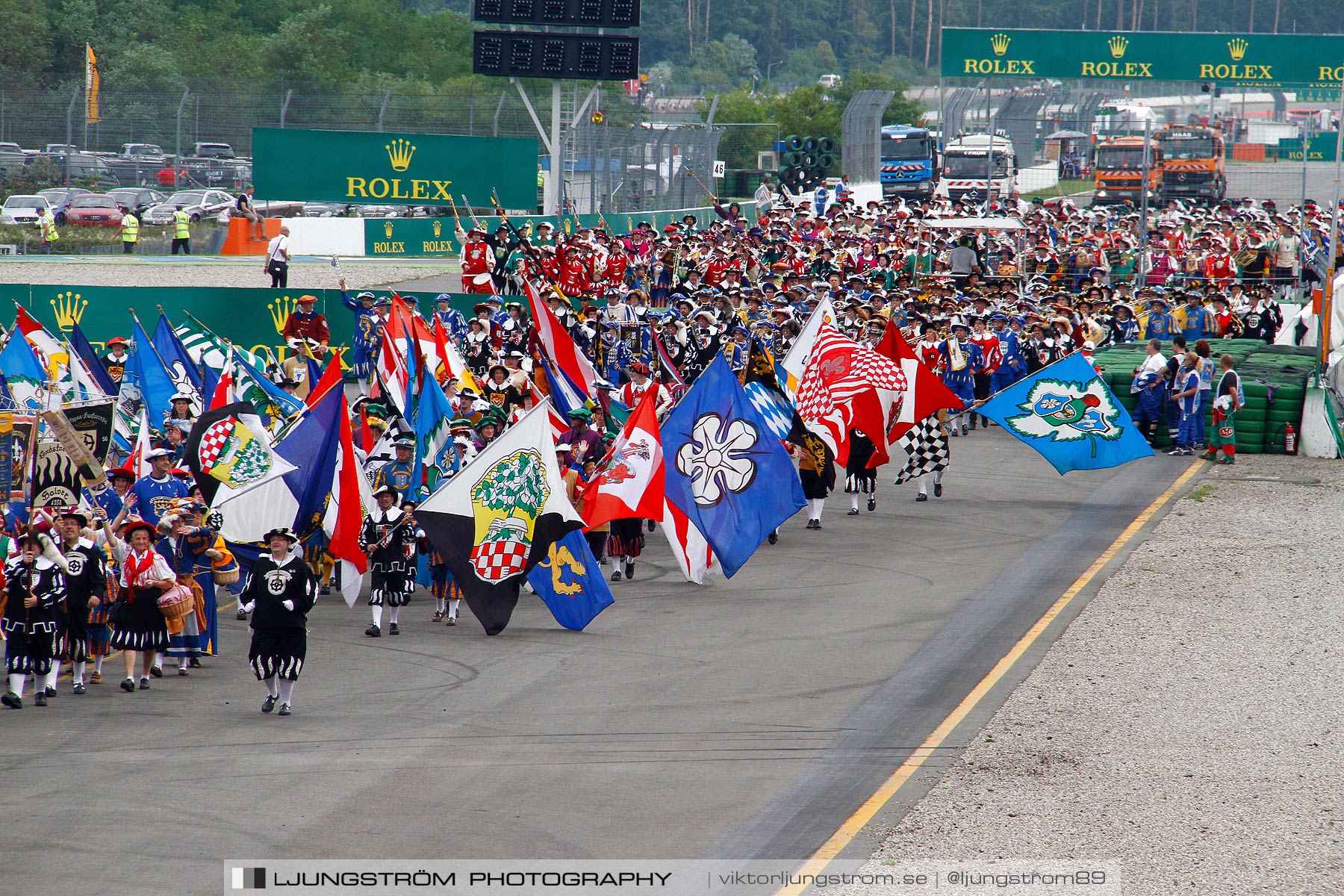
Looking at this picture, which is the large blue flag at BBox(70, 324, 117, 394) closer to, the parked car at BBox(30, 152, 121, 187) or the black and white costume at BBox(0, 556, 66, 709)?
the black and white costume at BBox(0, 556, 66, 709)

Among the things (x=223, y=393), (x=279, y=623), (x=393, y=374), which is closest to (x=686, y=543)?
(x=393, y=374)

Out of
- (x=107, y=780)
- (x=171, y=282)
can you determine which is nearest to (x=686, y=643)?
(x=107, y=780)

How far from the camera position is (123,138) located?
142 feet

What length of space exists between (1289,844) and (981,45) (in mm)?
49632

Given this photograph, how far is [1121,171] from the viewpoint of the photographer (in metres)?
58.2

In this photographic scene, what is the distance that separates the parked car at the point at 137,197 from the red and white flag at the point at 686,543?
31812 millimetres

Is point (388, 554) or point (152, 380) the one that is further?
point (152, 380)

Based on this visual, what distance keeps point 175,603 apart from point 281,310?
15.2 m

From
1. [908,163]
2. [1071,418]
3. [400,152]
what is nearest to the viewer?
[1071,418]

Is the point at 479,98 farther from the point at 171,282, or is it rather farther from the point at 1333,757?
the point at 1333,757

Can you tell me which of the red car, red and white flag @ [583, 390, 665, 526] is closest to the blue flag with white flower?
red and white flag @ [583, 390, 665, 526]

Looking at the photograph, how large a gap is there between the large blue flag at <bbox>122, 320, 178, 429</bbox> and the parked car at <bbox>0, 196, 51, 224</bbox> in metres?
25.9

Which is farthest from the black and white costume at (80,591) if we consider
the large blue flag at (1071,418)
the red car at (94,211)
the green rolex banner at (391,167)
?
the red car at (94,211)

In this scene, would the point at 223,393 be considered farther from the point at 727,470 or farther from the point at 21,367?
the point at 727,470
